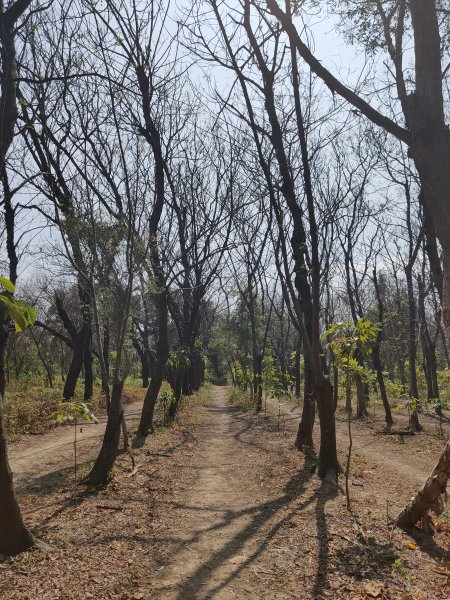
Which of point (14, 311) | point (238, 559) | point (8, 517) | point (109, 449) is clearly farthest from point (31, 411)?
point (14, 311)

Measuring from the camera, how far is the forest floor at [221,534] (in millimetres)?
4098

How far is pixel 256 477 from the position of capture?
848 cm

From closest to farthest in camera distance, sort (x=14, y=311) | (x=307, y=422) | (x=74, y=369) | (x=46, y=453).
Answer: (x=14, y=311), (x=46, y=453), (x=307, y=422), (x=74, y=369)

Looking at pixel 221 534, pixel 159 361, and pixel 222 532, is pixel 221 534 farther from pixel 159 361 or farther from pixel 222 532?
pixel 159 361

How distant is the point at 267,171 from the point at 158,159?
2999 millimetres

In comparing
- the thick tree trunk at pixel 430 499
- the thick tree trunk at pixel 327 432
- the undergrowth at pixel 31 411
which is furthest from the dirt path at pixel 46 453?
the thick tree trunk at pixel 430 499

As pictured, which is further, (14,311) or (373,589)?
(373,589)

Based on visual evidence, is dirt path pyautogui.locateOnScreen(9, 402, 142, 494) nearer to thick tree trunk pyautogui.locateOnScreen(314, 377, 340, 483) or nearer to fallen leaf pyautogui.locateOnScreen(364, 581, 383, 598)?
thick tree trunk pyautogui.locateOnScreen(314, 377, 340, 483)

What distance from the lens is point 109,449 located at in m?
Result: 7.48

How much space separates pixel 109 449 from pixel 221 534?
2727mm

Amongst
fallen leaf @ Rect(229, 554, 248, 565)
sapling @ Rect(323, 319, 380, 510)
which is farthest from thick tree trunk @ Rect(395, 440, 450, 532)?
fallen leaf @ Rect(229, 554, 248, 565)

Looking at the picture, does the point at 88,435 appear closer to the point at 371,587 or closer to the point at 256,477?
the point at 256,477

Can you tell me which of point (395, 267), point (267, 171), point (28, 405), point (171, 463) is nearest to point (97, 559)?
point (171, 463)

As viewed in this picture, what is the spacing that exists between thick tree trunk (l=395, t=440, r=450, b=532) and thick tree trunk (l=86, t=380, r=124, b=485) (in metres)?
4.41
